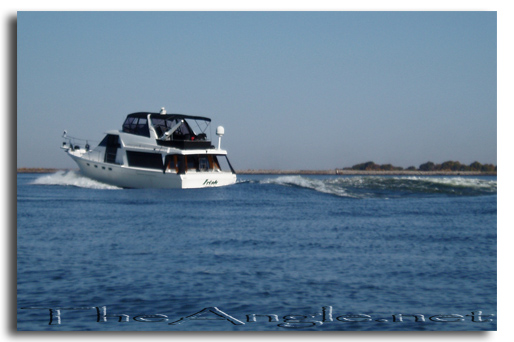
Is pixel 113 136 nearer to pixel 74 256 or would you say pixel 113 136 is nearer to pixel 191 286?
pixel 74 256

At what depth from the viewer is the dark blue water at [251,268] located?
6242 millimetres

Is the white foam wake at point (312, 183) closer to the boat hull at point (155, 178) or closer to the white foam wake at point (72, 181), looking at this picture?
the boat hull at point (155, 178)

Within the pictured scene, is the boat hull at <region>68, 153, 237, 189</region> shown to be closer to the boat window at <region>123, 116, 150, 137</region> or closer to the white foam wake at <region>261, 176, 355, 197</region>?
the boat window at <region>123, 116, 150, 137</region>

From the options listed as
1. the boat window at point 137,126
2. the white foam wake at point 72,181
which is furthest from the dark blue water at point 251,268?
the white foam wake at point 72,181

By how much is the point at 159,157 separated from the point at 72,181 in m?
5.21

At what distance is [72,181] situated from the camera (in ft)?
77.6

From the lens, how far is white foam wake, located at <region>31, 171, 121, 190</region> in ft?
72.2

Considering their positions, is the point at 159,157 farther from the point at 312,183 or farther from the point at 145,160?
the point at 312,183

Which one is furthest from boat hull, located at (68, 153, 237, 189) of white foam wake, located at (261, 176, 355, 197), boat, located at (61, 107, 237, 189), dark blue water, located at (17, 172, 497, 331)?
dark blue water, located at (17, 172, 497, 331)

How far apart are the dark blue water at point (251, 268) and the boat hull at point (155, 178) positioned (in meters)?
4.46

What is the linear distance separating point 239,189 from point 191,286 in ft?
51.0

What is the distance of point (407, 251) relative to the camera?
31.6 feet

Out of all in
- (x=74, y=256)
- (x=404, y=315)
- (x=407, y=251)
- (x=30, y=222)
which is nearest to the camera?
(x=404, y=315)
